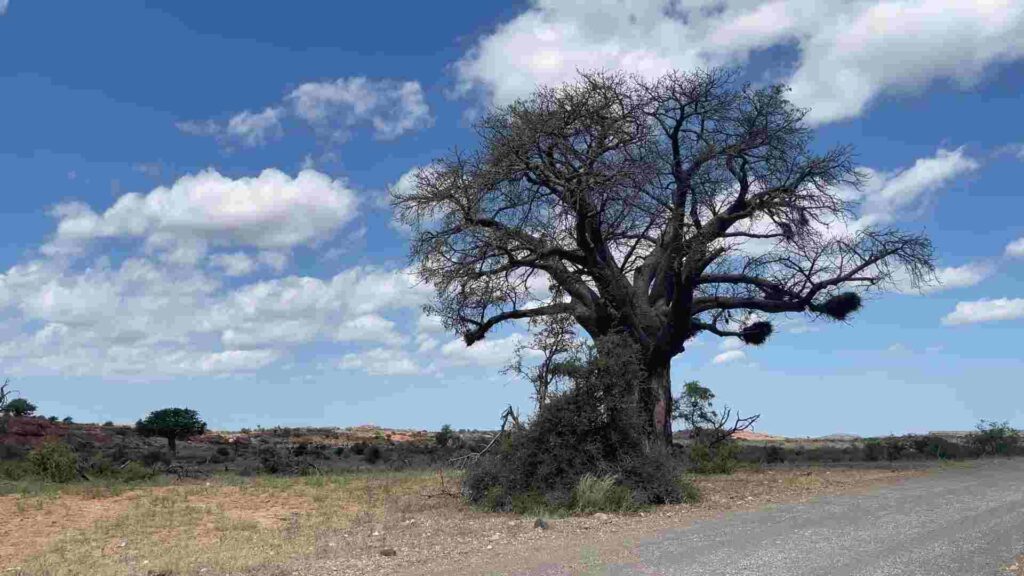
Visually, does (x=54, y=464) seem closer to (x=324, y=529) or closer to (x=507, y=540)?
(x=324, y=529)

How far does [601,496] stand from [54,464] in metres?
14.8

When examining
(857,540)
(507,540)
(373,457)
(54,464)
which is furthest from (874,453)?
(54,464)

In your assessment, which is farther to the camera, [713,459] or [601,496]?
[713,459]

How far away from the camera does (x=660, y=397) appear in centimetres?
2223

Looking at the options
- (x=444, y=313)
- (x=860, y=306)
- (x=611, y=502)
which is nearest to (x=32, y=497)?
(x=444, y=313)

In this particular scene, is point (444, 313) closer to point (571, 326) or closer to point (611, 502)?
point (571, 326)

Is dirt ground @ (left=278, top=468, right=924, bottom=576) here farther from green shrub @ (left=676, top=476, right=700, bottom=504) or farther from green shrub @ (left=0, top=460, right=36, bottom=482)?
green shrub @ (left=0, top=460, right=36, bottom=482)

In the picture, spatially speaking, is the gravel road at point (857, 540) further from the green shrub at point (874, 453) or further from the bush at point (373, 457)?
the bush at point (373, 457)

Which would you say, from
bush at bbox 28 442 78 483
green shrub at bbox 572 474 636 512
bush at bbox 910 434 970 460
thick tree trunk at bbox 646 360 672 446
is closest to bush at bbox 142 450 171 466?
bush at bbox 28 442 78 483

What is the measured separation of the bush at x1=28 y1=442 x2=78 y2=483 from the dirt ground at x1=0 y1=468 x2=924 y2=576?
11.4ft

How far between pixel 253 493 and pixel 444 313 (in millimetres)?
6830

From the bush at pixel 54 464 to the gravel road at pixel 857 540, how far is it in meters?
16.5

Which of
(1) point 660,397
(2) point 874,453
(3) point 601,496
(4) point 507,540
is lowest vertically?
(4) point 507,540

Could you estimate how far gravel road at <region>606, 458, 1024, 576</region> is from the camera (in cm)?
956
